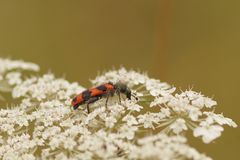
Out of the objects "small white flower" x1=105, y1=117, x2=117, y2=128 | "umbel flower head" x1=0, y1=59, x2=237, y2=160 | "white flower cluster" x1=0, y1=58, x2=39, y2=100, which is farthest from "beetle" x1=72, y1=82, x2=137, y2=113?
"white flower cluster" x1=0, y1=58, x2=39, y2=100

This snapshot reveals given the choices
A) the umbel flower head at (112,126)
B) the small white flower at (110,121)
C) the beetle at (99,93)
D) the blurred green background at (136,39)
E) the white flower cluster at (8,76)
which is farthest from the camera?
the blurred green background at (136,39)

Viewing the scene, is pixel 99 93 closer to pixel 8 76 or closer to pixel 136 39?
pixel 8 76

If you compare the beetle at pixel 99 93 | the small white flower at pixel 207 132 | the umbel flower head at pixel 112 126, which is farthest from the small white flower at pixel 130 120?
the small white flower at pixel 207 132

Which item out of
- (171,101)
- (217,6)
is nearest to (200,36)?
(217,6)

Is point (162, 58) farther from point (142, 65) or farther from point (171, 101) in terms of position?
point (171, 101)

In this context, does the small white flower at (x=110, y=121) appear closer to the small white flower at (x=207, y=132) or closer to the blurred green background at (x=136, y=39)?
the small white flower at (x=207, y=132)

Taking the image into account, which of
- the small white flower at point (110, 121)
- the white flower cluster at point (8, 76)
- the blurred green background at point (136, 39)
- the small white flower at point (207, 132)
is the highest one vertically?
the blurred green background at point (136, 39)

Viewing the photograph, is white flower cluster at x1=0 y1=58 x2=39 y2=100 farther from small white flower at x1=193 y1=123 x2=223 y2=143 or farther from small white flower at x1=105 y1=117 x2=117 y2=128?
small white flower at x1=193 y1=123 x2=223 y2=143
